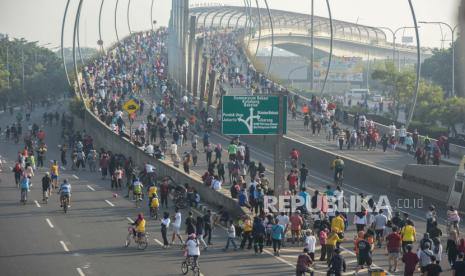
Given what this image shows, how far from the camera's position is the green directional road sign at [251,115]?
116 feet

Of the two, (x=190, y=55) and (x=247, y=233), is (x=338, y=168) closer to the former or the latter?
(x=247, y=233)

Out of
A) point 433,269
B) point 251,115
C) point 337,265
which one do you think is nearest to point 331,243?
point 337,265

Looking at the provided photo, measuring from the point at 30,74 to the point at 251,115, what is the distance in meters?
124

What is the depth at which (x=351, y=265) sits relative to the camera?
2816 centimetres

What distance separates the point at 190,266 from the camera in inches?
1050

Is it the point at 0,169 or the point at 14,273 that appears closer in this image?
the point at 14,273

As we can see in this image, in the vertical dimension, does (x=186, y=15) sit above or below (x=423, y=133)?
above

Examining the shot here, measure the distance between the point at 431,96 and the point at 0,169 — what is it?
50794 millimetres

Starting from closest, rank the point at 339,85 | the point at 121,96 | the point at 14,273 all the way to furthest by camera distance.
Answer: the point at 14,273
the point at 121,96
the point at 339,85

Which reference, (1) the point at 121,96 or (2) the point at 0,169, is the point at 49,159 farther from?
(1) the point at 121,96

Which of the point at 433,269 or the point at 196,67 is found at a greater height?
the point at 196,67

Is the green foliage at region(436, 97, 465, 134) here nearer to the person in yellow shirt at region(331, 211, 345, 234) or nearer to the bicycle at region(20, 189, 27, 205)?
the bicycle at region(20, 189, 27, 205)

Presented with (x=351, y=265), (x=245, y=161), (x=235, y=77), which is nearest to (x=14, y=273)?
(x=351, y=265)

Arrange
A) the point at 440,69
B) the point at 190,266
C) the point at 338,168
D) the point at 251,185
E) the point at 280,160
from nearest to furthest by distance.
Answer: the point at 190,266 < the point at 280,160 < the point at 251,185 < the point at 338,168 < the point at 440,69
